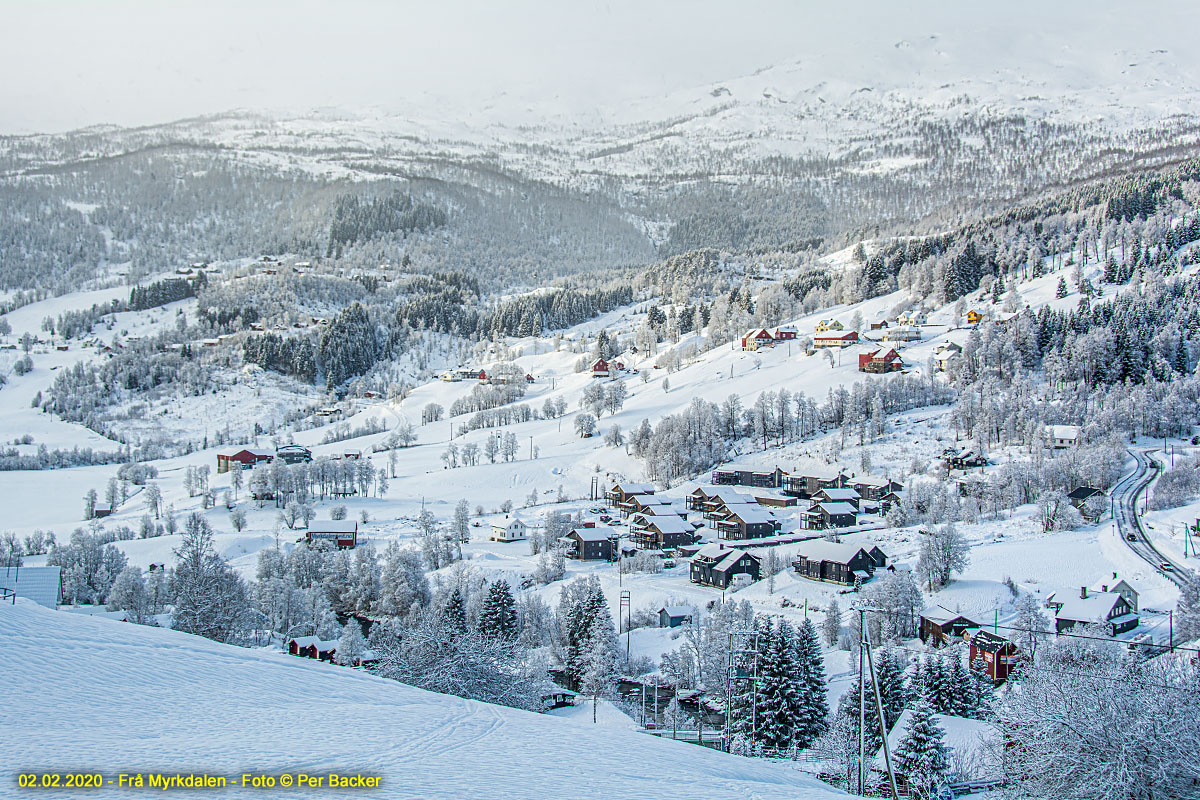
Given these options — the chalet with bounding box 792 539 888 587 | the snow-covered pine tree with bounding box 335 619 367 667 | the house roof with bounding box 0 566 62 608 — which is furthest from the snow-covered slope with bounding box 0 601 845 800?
the chalet with bounding box 792 539 888 587

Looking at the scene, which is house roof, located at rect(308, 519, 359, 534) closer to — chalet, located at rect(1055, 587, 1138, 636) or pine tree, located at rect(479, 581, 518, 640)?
pine tree, located at rect(479, 581, 518, 640)

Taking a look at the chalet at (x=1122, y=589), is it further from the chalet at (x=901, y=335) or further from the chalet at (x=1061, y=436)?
the chalet at (x=901, y=335)

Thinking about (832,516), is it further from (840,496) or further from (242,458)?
(242,458)

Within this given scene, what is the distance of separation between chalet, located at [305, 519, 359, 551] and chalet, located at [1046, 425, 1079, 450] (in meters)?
45.8

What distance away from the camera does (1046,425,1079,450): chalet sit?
59594 mm

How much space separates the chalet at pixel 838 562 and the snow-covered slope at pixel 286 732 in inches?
1282

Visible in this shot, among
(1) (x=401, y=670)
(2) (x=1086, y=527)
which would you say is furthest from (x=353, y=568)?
(2) (x=1086, y=527)

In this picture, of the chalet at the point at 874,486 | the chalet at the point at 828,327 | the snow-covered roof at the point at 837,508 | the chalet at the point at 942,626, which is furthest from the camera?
the chalet at the point at 828,327

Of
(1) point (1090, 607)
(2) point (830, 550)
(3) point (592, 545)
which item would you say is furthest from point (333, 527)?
(1) point (1090, 607)

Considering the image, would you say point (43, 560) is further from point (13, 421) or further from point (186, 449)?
point (13, 421)

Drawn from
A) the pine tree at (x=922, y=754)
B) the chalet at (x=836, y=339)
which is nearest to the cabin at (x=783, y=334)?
the chalet at (x=836, y=339)

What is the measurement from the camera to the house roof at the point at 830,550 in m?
43.5

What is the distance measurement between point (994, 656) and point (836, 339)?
66173mm

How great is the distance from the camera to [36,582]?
2833 centimetres
